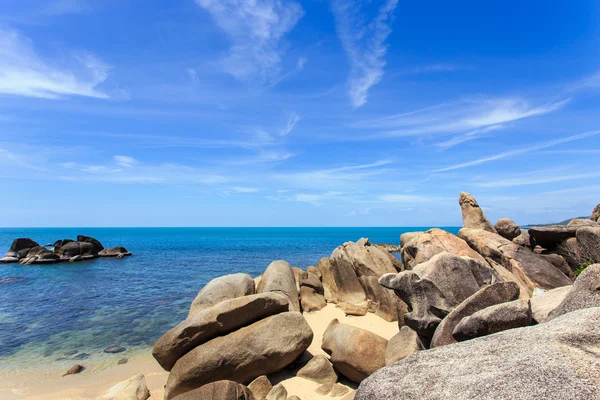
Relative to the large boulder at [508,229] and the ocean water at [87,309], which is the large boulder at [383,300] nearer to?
the large boulder at [508,229]

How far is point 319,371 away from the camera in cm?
1073

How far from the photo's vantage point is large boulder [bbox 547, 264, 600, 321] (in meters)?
5.08

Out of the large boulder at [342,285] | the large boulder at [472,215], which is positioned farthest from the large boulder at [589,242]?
the large boulder at [342,285]

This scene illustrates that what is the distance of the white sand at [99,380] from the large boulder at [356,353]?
53cm

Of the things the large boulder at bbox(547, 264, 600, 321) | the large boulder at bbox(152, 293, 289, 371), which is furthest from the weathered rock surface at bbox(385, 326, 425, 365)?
the large boulder at bbox(547, 264, 600, 321)

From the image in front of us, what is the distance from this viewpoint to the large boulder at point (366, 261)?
22.2 m

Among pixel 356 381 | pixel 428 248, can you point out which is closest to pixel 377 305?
pixel 428 248

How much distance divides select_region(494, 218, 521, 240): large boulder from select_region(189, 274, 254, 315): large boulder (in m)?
16.6

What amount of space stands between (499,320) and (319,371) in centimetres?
617

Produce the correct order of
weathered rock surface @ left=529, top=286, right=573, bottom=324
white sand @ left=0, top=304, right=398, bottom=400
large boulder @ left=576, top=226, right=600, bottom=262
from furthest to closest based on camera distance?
1. large boulder @ left=576, top=226, right=600, bottom=262
2. white sand @ left=0, top=304, right=398, bottom=400
3. weathered rock surface @ left=529, top=286, right=573, bottom=324

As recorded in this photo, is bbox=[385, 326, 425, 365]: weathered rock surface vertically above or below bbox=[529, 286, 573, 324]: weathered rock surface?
below

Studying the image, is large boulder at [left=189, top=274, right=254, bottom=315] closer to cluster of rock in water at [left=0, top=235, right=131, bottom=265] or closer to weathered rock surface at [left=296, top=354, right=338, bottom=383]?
weathered rock surface at [left=296, top=354, right=338, bottom=383]

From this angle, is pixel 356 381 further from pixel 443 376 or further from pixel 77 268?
pixel 77 268

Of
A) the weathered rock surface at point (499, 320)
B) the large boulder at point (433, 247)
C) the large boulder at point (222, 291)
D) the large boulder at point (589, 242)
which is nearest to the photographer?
the weathered rock surface at point (499, 320)
